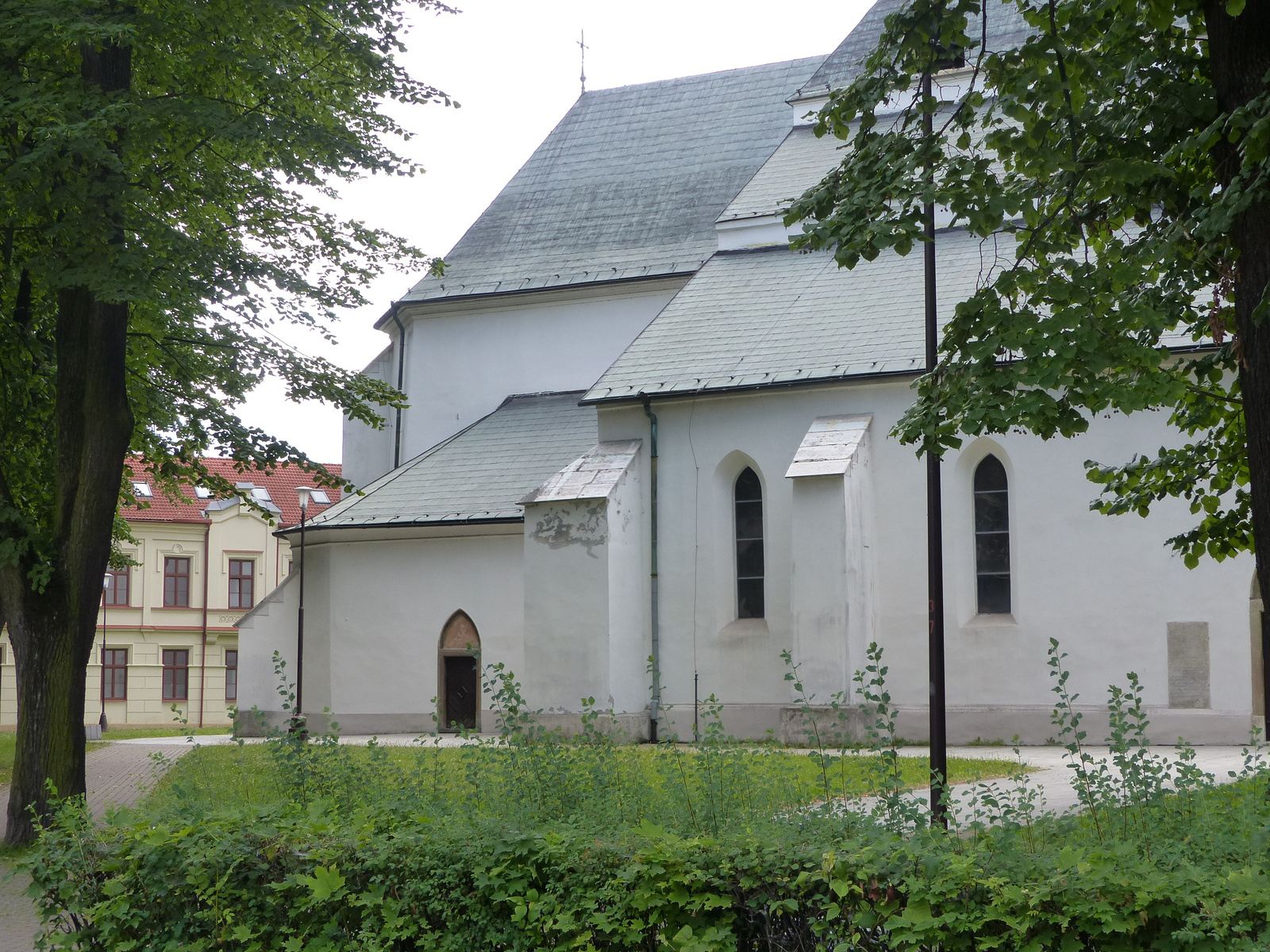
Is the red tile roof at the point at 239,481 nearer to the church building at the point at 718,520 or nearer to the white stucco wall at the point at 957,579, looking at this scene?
the church building at the point at 718,520

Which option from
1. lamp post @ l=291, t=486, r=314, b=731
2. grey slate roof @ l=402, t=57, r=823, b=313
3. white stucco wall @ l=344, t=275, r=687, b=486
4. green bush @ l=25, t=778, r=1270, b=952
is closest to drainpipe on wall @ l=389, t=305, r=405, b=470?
white stucco wall @ l=344, t=275, r=687, b=486

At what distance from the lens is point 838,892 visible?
14.2ft

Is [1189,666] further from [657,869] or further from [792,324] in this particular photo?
[657,869]

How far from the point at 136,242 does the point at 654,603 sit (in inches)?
456

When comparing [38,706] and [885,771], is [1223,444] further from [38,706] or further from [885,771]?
[38,706]

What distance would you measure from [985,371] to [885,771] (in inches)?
86.3

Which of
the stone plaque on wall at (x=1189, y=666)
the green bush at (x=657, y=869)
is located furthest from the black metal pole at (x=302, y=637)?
the green bush at (x=657, y=869)

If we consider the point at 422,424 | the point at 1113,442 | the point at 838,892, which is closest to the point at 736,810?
the point at 838,892

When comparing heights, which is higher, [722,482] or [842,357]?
[842,357]

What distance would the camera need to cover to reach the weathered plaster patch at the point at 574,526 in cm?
1981

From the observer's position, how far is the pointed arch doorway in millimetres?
23594

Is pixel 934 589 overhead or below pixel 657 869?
overhead

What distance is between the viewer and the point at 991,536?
19.0m

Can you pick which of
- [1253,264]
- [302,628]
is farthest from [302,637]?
[1253,264]
